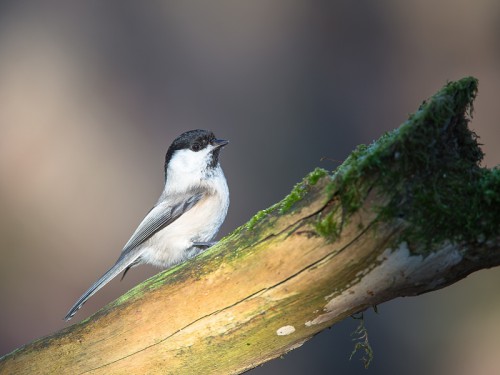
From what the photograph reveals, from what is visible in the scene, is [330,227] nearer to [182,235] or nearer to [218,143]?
[182,235]

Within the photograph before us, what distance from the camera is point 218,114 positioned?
4.65 meters

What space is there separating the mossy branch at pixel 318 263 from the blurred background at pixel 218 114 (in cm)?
258

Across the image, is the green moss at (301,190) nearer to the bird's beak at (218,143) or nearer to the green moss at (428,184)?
the green moss at (428,184)

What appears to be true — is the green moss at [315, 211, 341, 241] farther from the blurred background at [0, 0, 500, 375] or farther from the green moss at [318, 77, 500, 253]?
the blurred background at [0, 0, 500, 375]

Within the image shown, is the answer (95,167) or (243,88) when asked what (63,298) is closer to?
(95,167)

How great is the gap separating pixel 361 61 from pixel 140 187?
2290 mm

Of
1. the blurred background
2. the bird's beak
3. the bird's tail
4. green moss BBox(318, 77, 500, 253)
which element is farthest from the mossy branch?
the blurred background

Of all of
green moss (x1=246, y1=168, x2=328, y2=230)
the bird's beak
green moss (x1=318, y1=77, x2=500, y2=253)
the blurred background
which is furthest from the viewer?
the blurred background

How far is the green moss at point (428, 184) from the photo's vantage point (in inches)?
54.6

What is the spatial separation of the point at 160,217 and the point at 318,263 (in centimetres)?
122

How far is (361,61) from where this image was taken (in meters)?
4.91

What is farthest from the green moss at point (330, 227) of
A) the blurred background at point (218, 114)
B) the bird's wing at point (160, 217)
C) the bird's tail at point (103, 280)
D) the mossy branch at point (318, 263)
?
the blurred background at point (218, 114)

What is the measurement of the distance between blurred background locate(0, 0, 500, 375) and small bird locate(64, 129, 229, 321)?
65.6 inches

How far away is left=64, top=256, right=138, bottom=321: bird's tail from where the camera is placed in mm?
2096
